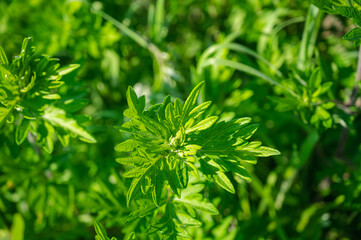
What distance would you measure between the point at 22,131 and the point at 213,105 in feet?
2.91

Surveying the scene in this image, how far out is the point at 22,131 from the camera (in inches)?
55.0

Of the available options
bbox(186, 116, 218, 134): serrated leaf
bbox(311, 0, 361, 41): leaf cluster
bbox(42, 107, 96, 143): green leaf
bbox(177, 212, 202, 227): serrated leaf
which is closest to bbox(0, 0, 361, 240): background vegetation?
bbox(42, 107, 96, 143): green leaf

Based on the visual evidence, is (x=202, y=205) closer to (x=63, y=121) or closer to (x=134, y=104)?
(x=134, y=104)

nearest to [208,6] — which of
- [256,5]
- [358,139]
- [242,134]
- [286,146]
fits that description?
[256,5]

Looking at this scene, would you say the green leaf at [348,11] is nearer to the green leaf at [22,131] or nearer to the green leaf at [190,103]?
the green leaf at [190,103]

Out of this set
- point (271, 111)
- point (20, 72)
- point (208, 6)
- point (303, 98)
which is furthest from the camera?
point (208, 6)

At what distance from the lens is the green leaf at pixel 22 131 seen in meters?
1.39

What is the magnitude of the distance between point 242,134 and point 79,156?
150cm

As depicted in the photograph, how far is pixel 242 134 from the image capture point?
119 centimetres

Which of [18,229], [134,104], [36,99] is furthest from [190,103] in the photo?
[18,229]

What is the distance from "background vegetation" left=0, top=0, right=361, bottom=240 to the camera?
5.21 feet

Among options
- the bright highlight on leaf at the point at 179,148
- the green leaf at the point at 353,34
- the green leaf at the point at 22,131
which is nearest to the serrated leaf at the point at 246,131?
the bright highlight on leaf at the point at 179,148

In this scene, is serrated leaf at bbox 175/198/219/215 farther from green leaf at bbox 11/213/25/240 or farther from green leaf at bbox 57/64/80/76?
green leaf at bbox 11/213/25/240

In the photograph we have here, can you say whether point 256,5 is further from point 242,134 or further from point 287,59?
point 242,134
